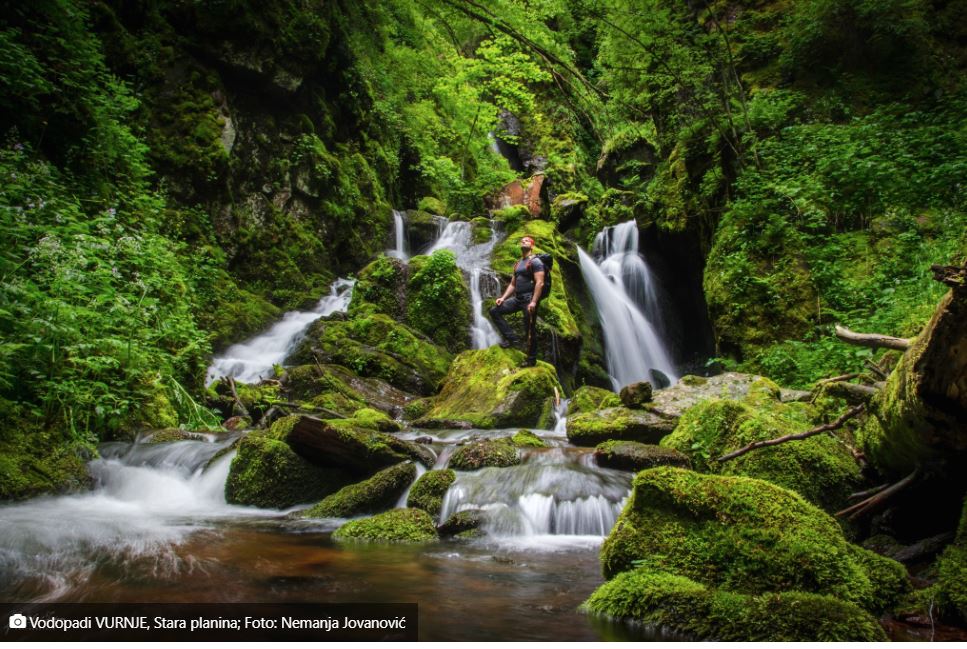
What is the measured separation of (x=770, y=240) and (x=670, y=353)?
22.1ft

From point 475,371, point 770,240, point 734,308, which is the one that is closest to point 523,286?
point 475,371

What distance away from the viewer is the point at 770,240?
10117 millimetres

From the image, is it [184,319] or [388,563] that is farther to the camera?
[184,319]

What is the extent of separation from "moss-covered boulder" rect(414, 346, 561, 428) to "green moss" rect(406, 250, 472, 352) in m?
2.64

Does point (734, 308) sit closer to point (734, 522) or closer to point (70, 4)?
point (734, 522)

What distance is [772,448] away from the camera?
14.4 feet

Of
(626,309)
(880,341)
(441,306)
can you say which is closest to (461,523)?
(880,341)

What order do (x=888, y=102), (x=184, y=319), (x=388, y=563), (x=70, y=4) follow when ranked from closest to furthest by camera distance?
(x=388, y=563)
(x=184, y=319)
(x=70, y=4)
(x=888, y=102)

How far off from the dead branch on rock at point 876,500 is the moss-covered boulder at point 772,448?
333mm

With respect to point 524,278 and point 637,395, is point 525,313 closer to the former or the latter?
point 524,278

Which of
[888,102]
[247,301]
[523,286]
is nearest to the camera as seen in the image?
[523,286]

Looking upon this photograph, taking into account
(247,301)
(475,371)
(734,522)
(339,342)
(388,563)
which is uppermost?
(247,301)

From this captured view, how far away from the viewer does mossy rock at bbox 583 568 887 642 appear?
7.21ft

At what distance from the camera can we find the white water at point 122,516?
3256 mm
